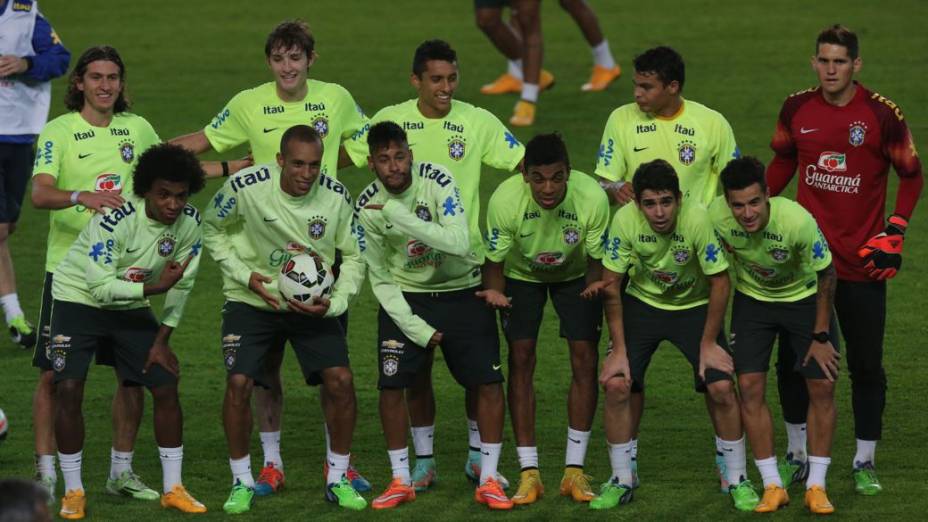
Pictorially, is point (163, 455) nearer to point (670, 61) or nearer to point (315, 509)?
point (315, 509)

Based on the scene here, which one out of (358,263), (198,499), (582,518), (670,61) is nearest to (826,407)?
(582,518)

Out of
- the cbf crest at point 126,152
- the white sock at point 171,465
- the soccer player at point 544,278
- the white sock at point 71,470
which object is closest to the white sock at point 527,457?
the soccer player at point 544,278

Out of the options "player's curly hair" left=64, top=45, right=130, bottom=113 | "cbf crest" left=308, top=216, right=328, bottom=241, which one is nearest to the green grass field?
"cbf crest" left=308, top=216, right=328, bottom=241

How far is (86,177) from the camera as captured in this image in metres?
9.05

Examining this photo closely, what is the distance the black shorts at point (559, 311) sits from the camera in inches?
360

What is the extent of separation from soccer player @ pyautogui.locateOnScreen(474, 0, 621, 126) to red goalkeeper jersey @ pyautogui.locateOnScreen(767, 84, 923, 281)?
7535 mm

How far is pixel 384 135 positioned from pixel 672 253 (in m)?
1.63

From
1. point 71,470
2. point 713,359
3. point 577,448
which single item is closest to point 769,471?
point 713,359

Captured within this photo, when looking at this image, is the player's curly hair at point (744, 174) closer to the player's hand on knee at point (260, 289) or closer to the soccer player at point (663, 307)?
the soccer player at point (663, 307)

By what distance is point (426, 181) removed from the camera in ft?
29.3

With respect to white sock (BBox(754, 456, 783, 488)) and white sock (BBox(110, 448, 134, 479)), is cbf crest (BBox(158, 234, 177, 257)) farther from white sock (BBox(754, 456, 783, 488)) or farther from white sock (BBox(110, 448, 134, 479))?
white sock (BBox(754, 456, 783, 488))

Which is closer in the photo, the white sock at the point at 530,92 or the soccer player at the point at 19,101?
the soccer player at the point at 19,101

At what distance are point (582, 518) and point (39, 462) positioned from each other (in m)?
2.95

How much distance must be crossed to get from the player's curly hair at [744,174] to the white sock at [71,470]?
12.1 feet
